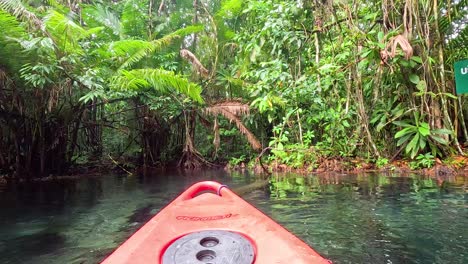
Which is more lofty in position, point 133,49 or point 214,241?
point 133,49

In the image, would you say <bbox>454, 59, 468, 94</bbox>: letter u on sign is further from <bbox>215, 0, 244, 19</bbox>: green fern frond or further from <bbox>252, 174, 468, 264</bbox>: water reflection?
<bbox>215, 0, 244, 19</bbox>: green fern frond

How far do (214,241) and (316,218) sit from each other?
1562 mm

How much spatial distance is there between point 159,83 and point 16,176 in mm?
3035

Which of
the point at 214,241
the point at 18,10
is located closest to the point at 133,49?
the point at 18,10

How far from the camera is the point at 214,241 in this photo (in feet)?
5.02

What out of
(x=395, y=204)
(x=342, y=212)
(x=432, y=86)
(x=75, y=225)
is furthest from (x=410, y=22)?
(x=75, y=225)

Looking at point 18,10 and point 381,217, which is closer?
point 381,217

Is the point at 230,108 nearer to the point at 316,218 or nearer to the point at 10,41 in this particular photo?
the point at 10,41

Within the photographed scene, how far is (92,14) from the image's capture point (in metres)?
7.55

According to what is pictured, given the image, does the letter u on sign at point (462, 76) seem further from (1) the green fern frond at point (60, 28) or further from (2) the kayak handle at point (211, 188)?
(1) the green fern frond at point (60, 28)

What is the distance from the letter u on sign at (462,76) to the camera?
10.1 feet

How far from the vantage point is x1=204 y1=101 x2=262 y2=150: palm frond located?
308 inches

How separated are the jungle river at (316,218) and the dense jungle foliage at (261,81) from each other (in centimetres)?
134

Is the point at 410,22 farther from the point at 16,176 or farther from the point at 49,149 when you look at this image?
the point at 16,176
